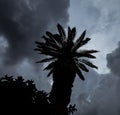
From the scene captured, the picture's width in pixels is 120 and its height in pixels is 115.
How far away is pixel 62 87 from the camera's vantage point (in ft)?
87.8

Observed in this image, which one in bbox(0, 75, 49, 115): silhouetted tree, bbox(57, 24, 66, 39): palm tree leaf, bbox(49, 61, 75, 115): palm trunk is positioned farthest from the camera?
bbox(57, 24, 66, 39): palm tree leaf

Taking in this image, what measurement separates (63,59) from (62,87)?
3.07 m

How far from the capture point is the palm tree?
26516 millimetres

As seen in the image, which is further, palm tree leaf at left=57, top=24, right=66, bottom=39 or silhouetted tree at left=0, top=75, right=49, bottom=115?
palm tree leaf at left=57, top=24, right=66, bottom=39

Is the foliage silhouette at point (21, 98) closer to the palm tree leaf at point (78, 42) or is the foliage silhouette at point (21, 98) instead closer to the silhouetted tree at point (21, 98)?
the silhouetted tree at point (21, 98)

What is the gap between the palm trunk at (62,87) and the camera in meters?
25.9

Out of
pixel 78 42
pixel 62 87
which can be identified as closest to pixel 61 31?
pixel 78 42

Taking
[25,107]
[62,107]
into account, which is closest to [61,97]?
[62,107]

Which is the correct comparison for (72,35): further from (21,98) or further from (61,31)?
(21,98)

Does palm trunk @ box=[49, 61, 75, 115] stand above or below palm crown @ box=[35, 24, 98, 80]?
below

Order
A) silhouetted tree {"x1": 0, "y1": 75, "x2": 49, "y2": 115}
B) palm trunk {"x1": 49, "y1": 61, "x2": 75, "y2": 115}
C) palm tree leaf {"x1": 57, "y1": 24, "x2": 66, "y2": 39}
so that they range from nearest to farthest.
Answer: palm trunk {"x1": 49, "y1": 61, "x2": 75, "y2": 115} < silhouetted tree {"x1": 0, "y1": 75, "x2": 49, "y2": 115} < palm tree leaf {"x1": 57, "y1": 24, "x2": 66, "y2": 39}

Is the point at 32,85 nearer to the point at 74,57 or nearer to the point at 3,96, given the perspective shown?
the point at 3,96

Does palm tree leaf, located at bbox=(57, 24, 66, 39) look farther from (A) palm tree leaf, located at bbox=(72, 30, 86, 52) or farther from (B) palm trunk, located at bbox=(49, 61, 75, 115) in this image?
(B) palm trunk, located at bbox=(49, 61, 75, 115)

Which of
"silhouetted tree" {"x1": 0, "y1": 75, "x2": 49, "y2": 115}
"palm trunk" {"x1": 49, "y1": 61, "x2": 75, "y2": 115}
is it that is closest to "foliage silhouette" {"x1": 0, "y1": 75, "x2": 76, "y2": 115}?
"silhouetted tree" {"x1": 0, "y1": 75, "x2": 49, "y2": 115}
